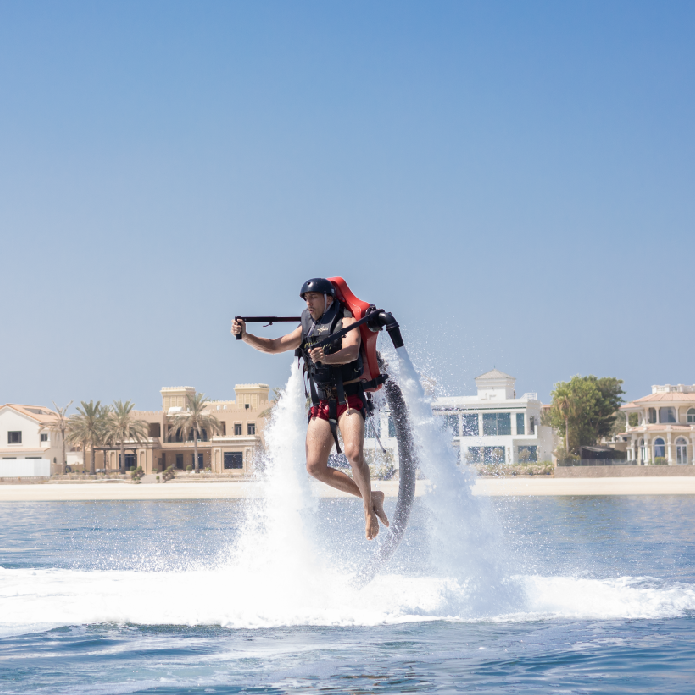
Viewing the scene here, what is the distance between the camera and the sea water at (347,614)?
6.16m

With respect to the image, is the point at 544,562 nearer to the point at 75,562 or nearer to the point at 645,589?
the point at 645,589

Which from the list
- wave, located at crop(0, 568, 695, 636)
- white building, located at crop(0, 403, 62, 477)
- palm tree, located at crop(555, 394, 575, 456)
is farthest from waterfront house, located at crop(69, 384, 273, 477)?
wave, located at crop(0, 568, 695, 636)

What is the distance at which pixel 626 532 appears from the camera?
19.6m

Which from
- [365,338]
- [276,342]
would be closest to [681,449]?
[276,342]

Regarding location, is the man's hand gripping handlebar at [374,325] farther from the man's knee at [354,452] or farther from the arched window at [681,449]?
the arched window at [681,449]

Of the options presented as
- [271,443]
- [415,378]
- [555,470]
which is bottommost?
[555,470]

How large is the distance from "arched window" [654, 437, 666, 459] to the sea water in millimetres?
61843

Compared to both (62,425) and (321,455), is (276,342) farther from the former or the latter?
(62,425)

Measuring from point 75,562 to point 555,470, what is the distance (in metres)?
49.5

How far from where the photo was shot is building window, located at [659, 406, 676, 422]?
246ft

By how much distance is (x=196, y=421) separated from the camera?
81.2m

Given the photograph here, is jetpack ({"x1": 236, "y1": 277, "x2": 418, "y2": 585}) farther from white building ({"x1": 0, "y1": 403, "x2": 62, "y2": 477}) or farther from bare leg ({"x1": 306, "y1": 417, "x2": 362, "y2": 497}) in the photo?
white building ({"x1": 0, "y1": 403, "x2": 62, "y2": 477})

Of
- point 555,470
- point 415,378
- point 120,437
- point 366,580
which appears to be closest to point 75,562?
point 366,580

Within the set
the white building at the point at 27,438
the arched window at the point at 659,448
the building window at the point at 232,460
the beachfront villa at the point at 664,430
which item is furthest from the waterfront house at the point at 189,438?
the arched window at the point at 659,448
